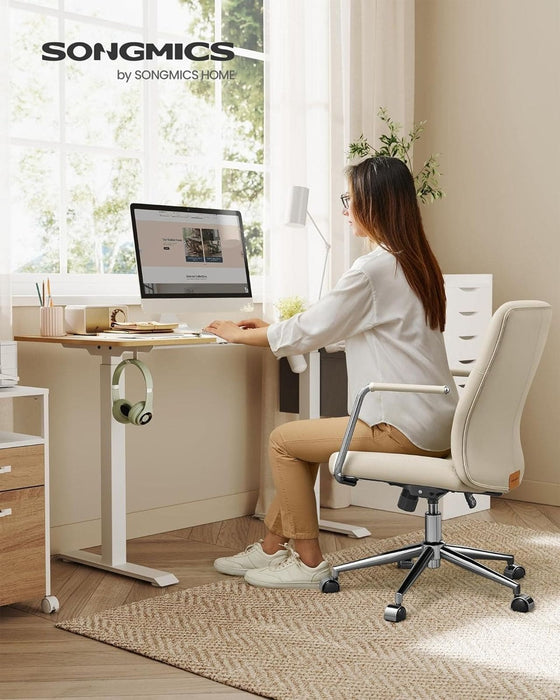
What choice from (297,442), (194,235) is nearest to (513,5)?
(194,235)

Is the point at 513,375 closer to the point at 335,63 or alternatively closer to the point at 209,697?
the point at 209,697

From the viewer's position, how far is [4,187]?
3135mm

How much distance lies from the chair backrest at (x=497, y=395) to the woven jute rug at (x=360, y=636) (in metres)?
0.40

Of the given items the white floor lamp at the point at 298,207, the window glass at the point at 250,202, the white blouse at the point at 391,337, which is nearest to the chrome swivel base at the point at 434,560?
the white blouse at the point at 391,337

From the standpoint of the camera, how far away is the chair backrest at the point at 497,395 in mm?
2580

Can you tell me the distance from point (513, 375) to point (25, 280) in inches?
68.5

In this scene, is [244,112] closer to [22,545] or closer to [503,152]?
[503,152]

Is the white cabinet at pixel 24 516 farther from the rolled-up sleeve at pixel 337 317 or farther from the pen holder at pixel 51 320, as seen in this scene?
the rolled-up sleeve at pixel 337 317

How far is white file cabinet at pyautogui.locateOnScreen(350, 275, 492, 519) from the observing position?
410 cm

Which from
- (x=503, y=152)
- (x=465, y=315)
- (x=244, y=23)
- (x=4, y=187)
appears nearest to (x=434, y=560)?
(x=465, y=315)

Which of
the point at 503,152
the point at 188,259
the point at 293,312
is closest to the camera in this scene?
the point at 188,259

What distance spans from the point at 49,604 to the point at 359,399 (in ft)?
3.40

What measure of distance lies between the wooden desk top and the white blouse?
40 cm

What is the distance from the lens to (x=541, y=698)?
219cm
